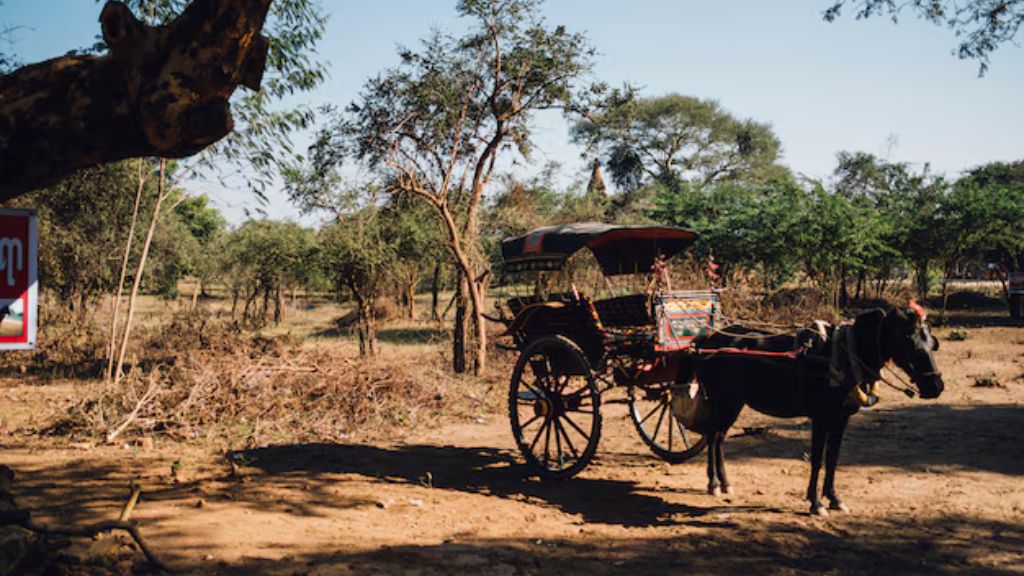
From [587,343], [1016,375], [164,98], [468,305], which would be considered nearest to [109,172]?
[468,305]

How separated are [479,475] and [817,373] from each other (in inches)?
141

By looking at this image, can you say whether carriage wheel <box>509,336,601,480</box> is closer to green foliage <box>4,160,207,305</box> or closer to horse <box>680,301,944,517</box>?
horse <box>680,301,944,517</box>

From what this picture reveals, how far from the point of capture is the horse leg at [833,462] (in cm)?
562

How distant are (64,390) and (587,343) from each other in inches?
436

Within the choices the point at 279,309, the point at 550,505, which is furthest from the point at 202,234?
the point at 550,505

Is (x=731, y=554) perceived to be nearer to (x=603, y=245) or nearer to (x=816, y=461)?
(x=816, y=461)

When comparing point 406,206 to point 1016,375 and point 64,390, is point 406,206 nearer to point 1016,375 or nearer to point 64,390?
point 64,390

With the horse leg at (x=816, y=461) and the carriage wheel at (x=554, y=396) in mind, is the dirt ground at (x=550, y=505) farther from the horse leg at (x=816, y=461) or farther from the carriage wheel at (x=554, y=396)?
the carriage wheel at (x=554, y=396)

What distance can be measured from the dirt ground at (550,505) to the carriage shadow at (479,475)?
0.03 meters

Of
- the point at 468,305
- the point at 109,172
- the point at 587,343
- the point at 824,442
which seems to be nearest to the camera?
the point at 824,442

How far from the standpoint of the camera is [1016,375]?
1245 centimetres

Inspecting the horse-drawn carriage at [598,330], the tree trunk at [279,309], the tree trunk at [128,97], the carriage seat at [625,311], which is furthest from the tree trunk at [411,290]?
the tree trunk at [128,97]

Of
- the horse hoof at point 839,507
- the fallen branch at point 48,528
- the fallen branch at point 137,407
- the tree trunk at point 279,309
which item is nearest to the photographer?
the fallen branch at point 48,528

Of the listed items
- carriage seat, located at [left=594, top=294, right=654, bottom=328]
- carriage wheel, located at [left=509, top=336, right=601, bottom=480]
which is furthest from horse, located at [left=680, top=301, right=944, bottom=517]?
carriage wheel, located at [left=509, top=336, right=601, bottom=480]
